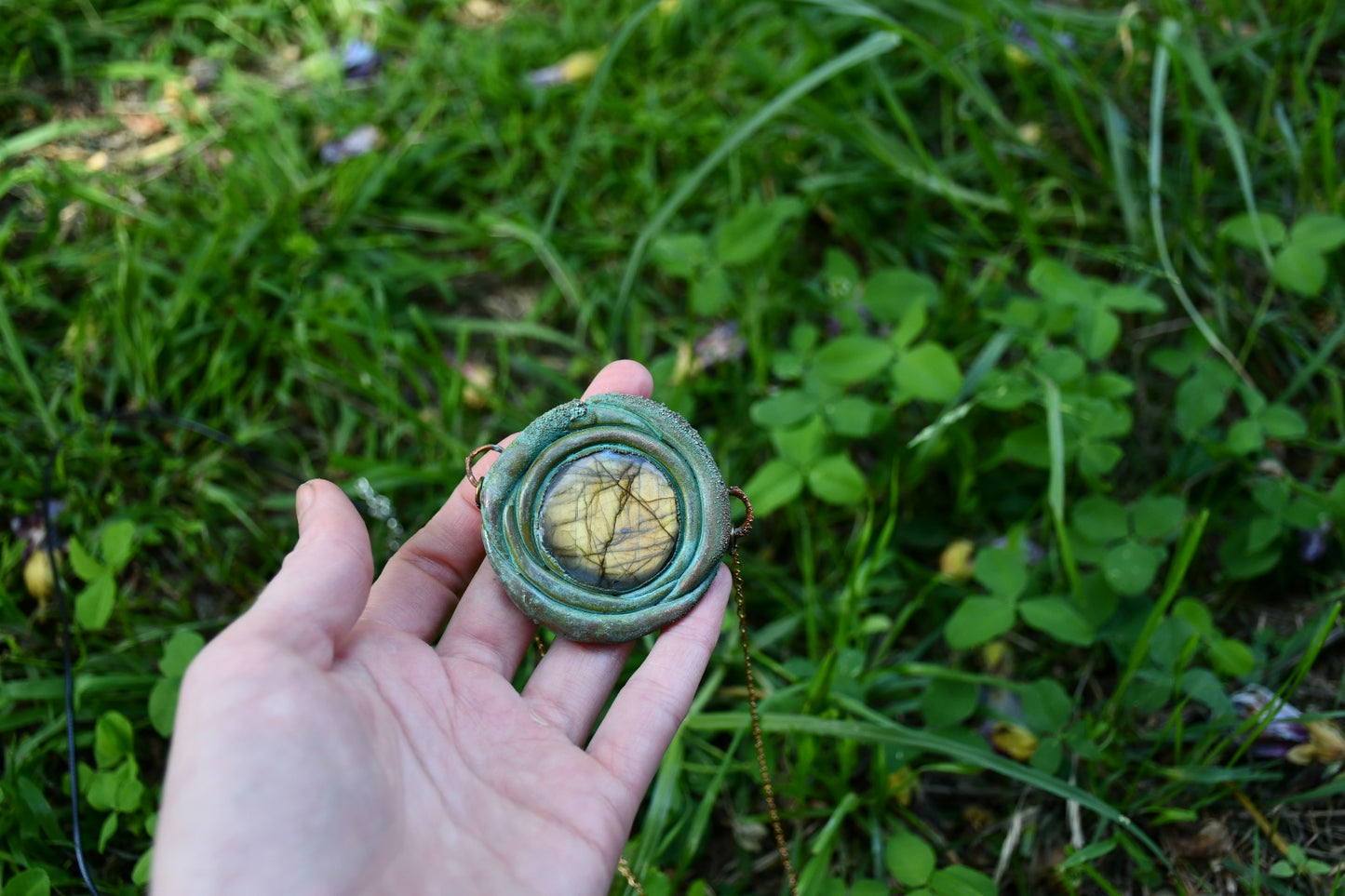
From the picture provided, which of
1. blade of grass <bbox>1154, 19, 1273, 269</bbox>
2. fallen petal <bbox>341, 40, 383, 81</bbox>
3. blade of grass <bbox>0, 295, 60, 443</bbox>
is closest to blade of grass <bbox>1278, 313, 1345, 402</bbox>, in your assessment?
blade of grass <bbox>1154, 19, 1273, 269</bbox>

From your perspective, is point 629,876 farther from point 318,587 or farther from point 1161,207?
point 1161,207

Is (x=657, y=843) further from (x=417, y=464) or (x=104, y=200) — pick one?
(x=104, y=200)

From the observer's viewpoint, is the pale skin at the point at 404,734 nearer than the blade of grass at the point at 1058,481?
Yes

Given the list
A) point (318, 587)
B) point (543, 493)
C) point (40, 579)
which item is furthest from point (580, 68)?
point (318, 587)

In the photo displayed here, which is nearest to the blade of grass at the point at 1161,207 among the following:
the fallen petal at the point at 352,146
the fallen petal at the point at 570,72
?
the fallen petal at the point at 570,72

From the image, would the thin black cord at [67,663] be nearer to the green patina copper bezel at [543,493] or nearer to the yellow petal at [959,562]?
the green patina copper bezel at [543,493]
